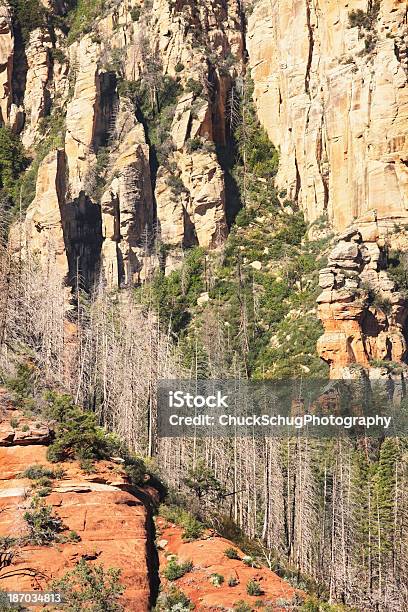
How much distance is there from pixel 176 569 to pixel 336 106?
55194 mm

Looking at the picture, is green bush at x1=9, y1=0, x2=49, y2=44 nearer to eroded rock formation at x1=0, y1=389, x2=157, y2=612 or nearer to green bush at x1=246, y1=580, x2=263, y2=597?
eroded rock formation at x1=0, y1=389, x2=157, y2=612

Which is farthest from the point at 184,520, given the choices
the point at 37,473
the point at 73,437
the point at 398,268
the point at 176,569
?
the point at 398,268

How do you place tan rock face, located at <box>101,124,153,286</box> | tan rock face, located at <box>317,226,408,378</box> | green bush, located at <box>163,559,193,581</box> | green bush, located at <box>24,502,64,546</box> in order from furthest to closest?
tan rock face, located at <box>101,124,153,286</box>
tan rock face, located at <box>317,226,408,378</box>
green bush, located at <box>163,559,193,581</box>
green bush, located at <box>24,502,64,546</box>

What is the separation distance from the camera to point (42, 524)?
30797 mm

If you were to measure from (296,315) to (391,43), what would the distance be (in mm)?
24972

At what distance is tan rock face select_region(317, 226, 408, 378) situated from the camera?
62.9 meters

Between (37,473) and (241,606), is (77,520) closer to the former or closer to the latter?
(37,473)

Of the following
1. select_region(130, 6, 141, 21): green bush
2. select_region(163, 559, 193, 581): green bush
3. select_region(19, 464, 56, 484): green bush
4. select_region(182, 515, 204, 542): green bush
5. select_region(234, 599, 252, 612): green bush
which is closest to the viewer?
select_region(234, 599, 252, 612): green bush

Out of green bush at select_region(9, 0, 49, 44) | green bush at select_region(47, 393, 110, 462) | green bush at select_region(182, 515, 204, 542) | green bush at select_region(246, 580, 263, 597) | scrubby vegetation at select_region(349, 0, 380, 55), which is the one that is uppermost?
green bush at select_region(9, 0, 49, 44)

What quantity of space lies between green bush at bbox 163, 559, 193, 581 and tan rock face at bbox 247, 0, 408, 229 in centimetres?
4509

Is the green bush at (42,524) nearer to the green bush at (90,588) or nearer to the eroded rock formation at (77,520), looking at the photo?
the eroded rock formation at (77,520)

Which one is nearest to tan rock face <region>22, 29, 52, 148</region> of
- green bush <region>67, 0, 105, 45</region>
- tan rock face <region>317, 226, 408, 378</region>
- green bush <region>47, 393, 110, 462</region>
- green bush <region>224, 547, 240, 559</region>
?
green bush <region>67, 0, 105, 45</region>

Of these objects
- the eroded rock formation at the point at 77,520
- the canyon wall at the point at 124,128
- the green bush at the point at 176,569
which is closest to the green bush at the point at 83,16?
the canyon wall at the point at 124,128

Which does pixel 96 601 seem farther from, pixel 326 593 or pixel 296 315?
pixel 296 315
